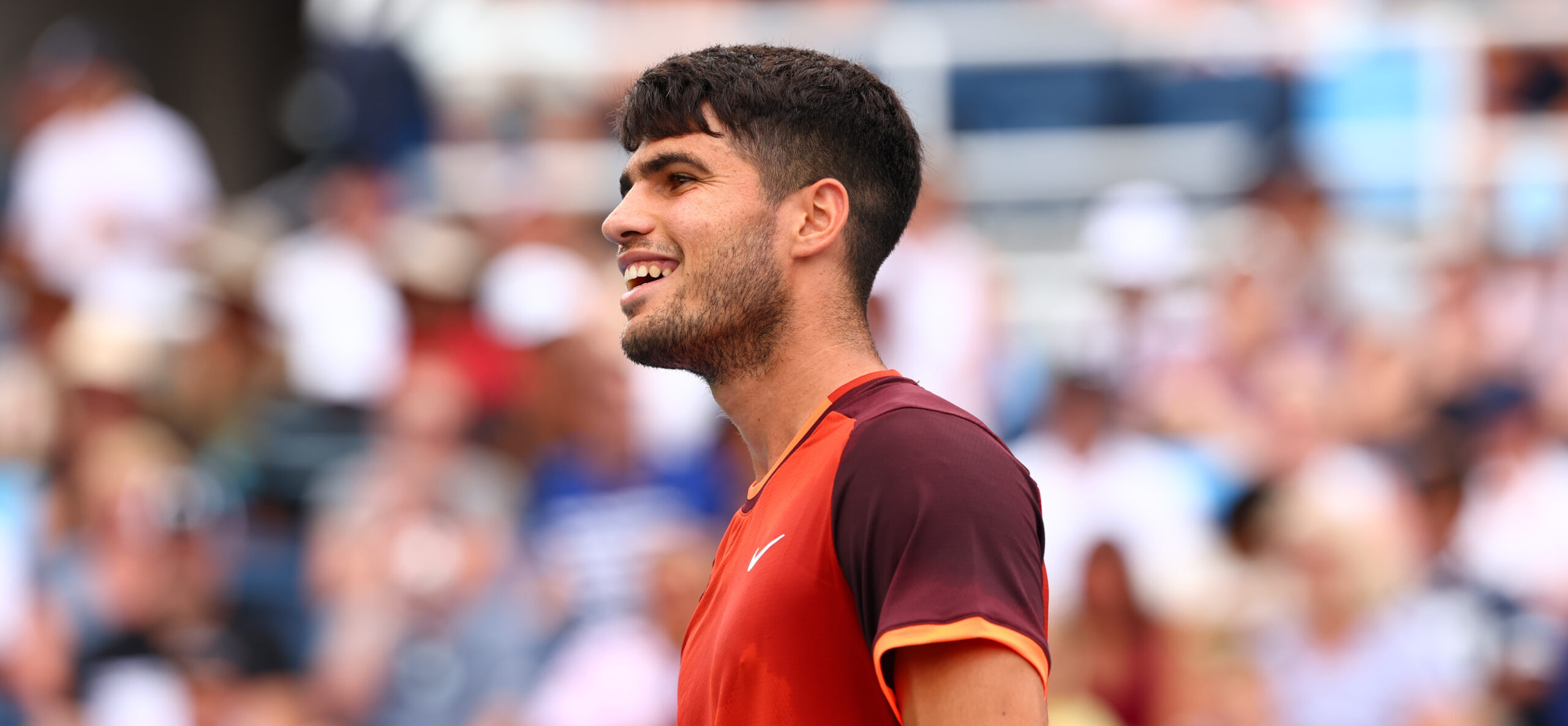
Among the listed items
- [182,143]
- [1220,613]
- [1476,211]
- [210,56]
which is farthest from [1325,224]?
[210,56]

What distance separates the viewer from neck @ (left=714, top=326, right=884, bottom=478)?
83.8 inches

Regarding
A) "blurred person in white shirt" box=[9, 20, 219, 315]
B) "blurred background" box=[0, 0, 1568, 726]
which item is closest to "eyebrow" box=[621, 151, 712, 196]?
"blurred background" box=[0, 0, 1568, 726]

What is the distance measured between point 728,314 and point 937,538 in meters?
0.52

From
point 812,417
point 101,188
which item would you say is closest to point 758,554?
point 812,417

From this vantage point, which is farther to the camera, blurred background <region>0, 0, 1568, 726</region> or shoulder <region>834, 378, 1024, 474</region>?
blurred background <region>0, 0, 1568, 726</region>

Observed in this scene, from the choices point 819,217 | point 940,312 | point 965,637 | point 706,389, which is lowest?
point 706,389

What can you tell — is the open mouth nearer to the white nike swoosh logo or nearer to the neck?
the neck

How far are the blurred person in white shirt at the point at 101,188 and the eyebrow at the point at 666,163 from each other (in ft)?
18.4

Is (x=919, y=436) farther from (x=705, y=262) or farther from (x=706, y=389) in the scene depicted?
(x=706, y=389)

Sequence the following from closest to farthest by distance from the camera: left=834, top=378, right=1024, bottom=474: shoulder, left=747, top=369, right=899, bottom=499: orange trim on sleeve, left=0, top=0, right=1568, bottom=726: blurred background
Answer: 1. left=834, top=378, right=1024, bottom=474: shoulder
2. left=747, top=369, right=899, bottom=499: orange trim on sleeve
3. left=0, top=0, right=1568, bottom=726: blurred background

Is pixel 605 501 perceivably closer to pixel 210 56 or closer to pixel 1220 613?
pixel 1220 613

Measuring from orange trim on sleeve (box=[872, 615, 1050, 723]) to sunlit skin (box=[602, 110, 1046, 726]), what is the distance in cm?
49

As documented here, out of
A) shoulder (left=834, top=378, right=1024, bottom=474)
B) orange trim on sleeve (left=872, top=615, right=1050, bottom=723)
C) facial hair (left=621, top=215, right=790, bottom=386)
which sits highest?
facial hair (left=621, top=215, right=790, bottom=386)

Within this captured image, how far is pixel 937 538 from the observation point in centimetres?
171
